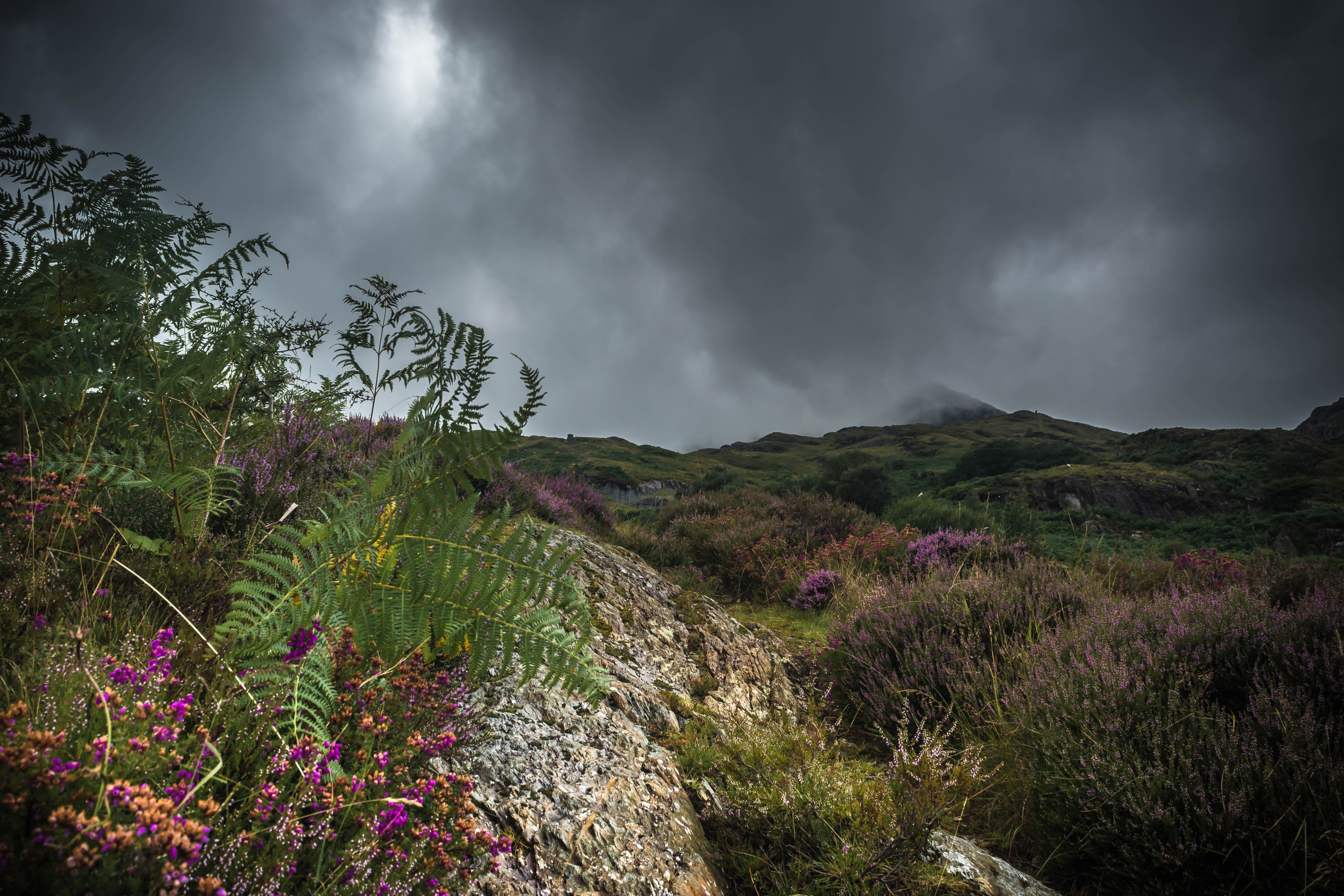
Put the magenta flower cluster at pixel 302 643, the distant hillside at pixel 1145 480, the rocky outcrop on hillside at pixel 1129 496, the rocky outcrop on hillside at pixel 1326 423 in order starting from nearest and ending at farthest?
the magenta flower cluster at pixel 302 643 → the distant hillside at pixel 1145 480 → the rocky outcrop on hillside at pixel 1129 496 → the rocky outcrop on hillside at pixel 1326 423

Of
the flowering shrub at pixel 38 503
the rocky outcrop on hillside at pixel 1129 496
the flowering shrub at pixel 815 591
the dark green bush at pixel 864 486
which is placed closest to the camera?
the flowering shrub at pixel 38 503

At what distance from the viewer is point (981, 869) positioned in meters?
1.82

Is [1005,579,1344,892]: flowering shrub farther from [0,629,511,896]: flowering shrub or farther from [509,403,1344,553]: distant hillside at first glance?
[509,403,1344,553]: distant hillside

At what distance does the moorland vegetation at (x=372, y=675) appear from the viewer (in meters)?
1.02

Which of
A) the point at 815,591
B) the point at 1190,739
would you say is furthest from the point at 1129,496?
the point at 1190,739

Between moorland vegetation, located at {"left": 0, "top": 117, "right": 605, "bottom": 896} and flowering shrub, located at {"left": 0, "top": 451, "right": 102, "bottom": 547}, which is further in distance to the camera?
Answer: flowering shrub, located at {"left": 0, "top": 451, "right": 102, "bottom": 547}

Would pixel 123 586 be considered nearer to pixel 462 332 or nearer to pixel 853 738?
pixel 462 332

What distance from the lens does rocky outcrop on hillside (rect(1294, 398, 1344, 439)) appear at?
136ft

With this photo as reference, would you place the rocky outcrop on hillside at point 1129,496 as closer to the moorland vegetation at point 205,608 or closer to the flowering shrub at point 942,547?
the flowering shrub at point 942,547

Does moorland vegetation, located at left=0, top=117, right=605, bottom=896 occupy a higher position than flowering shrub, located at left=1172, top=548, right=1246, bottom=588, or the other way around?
moorland vegetation, located at left=0, top=117, right=605, bottom=896

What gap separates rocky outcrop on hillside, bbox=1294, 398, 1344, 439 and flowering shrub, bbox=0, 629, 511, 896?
212 ft

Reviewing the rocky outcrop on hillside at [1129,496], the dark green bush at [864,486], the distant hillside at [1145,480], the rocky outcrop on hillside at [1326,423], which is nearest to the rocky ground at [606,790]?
the distant hillside at [1145,480]

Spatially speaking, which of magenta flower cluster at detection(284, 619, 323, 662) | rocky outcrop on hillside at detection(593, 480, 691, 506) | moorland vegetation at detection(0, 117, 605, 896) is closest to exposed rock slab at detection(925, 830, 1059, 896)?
moorland vegetation at detection(0, 117, 605, 896)

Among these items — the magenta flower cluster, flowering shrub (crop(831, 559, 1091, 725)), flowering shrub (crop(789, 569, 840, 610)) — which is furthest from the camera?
flowering shrub (crop(789, 569, 840, 610))
